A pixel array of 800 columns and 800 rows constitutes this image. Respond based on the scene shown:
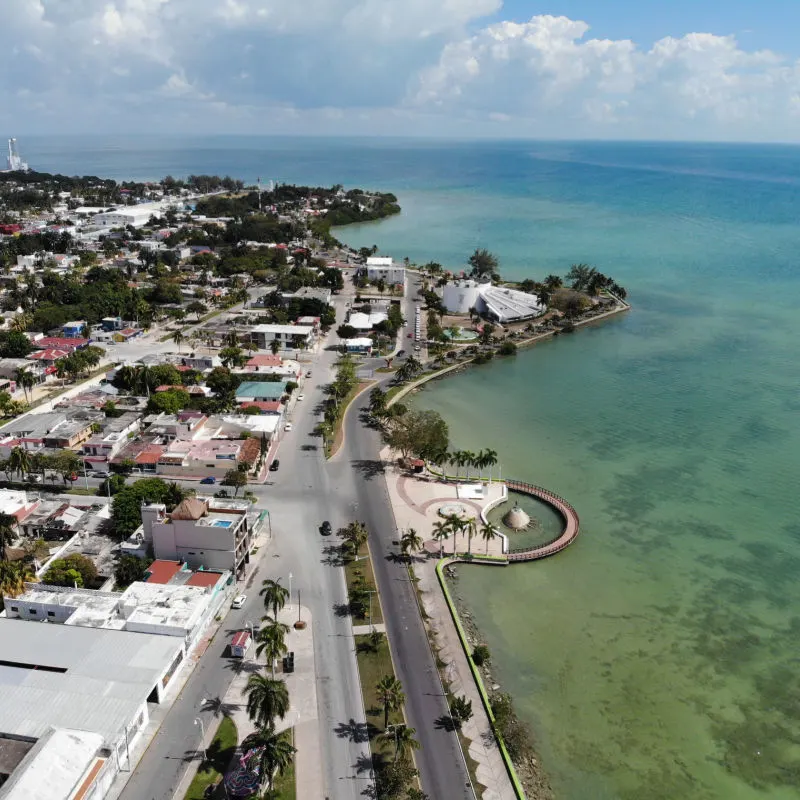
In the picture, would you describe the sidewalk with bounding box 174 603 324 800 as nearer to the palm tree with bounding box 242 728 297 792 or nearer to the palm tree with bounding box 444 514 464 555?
the palm tree with bounding box 242 728 297 792

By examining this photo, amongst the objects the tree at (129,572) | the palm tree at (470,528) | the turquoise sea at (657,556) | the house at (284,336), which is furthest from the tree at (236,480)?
the house at (284,336)

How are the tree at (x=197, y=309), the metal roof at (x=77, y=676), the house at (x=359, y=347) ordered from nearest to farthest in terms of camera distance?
1. the metal roof at (x=77, y=676)
2. the house at (x=359, y=347)
3. the tree at (x=197, y=309)

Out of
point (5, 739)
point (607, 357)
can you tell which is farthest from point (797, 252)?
point (5, 739)

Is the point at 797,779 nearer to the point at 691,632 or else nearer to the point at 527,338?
the point at 691,632

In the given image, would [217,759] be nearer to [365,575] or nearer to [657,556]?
[365,575]

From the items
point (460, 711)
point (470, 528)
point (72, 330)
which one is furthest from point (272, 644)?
point (72, 330)

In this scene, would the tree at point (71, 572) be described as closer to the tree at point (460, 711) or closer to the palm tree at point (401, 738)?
the palm tree at point (401, 738)

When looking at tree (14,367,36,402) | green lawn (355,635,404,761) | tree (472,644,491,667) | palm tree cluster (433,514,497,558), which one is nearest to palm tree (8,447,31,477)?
tree (14,367,36,402)

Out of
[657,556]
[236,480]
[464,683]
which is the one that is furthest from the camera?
[236,480]
